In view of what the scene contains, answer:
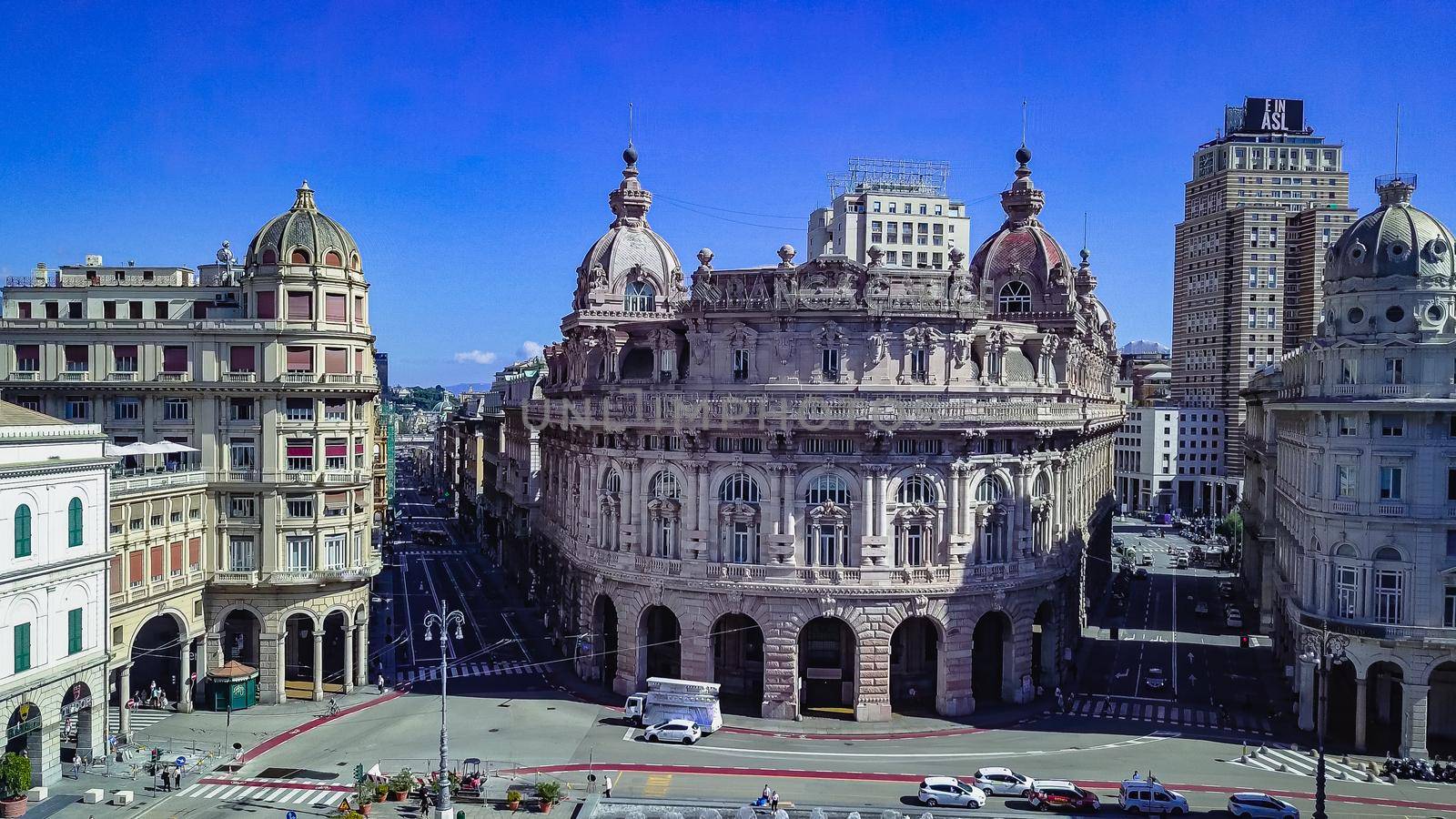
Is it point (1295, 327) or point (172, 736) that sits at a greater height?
point (1295, 327)

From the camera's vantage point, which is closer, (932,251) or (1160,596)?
(1160,596)

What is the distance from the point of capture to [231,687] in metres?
72.1

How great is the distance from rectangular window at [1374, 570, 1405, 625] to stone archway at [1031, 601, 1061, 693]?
784 inches

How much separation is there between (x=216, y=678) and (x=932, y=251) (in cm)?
10790

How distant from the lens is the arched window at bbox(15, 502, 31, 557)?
56.6m

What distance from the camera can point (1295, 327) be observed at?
17662 centimetres

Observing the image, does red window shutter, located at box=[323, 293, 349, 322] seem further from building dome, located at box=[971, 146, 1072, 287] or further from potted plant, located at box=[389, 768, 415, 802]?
building dome, located at box=[971, 146, 1072, 287]

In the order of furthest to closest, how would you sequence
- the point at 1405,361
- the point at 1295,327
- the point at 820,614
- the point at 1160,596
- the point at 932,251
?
the point at 1295,327
the point at 932,251
the point at 1160,596
the point at 820,614
the point at 1405,361

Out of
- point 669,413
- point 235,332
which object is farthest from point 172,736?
point 669,413

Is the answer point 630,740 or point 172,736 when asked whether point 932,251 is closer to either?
point 630,740

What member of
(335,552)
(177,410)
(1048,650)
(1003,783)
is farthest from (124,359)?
(1048,650)

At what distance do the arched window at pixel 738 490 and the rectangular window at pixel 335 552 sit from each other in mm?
25550

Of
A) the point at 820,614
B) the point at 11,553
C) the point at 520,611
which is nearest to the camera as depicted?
the point at 11,553

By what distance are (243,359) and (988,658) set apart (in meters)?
53.2
